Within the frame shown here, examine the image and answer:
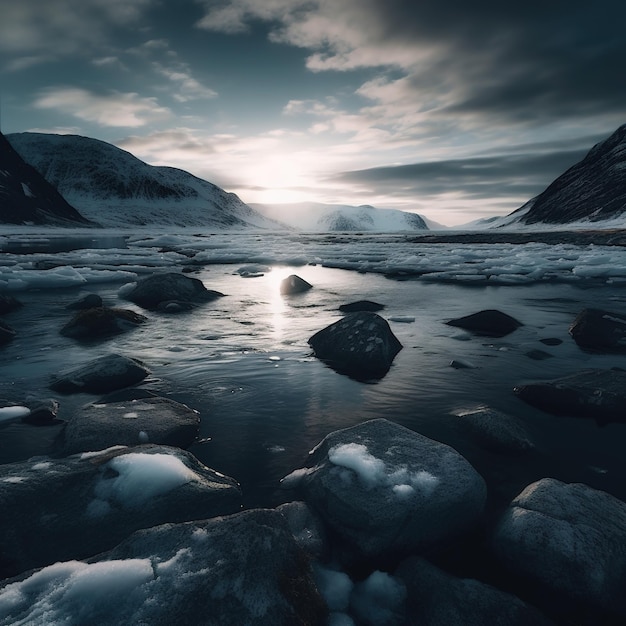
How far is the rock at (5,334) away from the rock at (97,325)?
0.88 metres

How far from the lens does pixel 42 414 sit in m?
4.94

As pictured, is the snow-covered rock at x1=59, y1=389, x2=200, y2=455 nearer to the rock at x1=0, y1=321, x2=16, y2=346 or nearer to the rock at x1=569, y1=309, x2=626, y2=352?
the rock at x1=0, y1=321, x2=16, y2=346

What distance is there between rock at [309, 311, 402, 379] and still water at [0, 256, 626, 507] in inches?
9.0

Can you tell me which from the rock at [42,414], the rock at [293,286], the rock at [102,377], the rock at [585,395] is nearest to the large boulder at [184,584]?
the rock at [42,414]

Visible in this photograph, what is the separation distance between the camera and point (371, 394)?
584cm

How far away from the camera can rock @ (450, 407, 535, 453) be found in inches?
171

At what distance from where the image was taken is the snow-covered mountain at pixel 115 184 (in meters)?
152

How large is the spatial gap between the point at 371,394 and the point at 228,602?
393 cm

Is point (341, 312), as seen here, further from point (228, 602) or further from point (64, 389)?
point (228, 602)

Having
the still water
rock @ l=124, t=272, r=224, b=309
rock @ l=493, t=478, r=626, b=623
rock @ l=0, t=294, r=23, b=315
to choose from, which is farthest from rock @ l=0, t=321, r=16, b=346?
rock @ l=493, t=478, r=626, b=623

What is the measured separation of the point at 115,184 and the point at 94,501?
181860mm

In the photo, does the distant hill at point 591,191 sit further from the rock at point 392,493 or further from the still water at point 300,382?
the rock at point 392,493

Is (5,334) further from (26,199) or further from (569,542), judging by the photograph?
(26,199)

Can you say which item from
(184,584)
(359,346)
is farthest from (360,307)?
(184,584)
